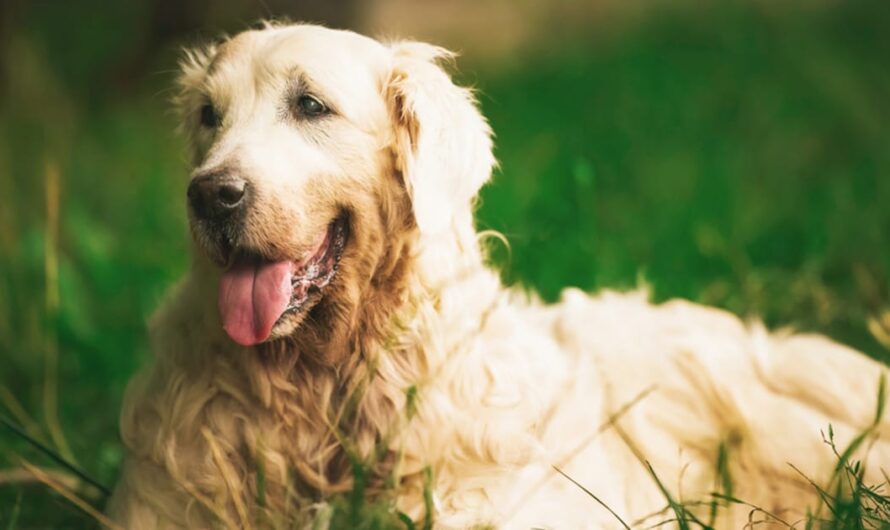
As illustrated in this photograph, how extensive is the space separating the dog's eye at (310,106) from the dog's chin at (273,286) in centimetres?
31

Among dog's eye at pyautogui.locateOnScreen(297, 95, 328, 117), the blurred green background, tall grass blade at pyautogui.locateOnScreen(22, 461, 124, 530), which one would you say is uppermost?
the blurred green background

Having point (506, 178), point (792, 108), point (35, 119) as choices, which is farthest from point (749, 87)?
point (35, 119)

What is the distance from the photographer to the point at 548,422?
3.14 m

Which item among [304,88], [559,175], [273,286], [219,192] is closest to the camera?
[219,192]

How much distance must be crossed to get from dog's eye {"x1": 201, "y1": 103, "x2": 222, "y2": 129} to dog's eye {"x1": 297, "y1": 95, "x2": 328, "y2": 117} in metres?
0.28

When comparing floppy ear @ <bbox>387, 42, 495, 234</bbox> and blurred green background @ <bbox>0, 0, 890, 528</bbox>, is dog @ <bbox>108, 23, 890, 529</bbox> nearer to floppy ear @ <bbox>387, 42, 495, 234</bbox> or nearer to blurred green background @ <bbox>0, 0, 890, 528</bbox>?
floppy ear @ <bbox>387, 42, 495, 234</bbox>

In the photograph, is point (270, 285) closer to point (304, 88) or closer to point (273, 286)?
point (273, 286)

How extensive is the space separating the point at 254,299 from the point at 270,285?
0.19 ft

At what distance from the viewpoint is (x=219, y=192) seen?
271 cm

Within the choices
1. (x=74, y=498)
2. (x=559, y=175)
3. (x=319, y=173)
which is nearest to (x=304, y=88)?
(x=319, y=173)

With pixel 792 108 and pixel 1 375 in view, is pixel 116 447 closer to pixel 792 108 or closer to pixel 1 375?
pixel 1 375

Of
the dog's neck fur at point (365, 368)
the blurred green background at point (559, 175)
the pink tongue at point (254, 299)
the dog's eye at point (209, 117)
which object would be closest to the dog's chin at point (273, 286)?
the pink tongue at point (254, 299)

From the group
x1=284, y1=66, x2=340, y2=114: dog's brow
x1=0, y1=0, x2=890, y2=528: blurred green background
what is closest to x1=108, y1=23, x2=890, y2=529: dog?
x1=284, y1=66, x2=340, y2=114: dog's brow

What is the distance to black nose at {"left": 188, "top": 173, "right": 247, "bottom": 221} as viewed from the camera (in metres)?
2.70
